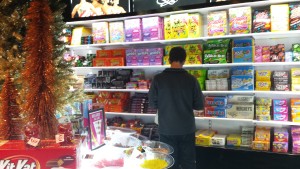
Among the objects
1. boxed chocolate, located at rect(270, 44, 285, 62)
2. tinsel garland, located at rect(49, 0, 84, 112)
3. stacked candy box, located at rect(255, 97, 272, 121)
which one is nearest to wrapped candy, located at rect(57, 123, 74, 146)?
tinsel garland, located at rect(49, 0, 84, 112)

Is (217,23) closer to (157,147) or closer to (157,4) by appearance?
(157,4)

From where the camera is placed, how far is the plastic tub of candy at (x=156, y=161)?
1.75 meters

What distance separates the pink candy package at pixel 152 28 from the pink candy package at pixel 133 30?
0.08m

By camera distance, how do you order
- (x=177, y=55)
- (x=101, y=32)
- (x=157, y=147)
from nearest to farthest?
(x=157, y=147), (x=177, y=55), (x=101, y=32)

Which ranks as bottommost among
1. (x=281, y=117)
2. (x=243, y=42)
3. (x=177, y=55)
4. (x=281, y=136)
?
(x=281, y=136)

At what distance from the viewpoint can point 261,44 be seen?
4.07 metres

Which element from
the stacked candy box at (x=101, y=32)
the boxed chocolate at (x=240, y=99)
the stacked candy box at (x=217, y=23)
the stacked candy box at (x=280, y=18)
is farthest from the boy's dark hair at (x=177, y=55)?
the stacked candy box at (x=101, y=32)

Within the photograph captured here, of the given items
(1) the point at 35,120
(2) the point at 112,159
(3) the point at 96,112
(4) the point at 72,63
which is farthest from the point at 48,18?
(2) the point at 112,159

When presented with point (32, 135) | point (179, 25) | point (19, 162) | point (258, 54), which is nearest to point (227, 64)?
point (258, 54)

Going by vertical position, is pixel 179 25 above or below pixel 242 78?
above

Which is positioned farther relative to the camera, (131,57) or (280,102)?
(131,57)

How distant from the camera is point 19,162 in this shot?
1.42m

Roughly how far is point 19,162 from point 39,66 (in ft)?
1.79

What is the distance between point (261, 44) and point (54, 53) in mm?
3250
